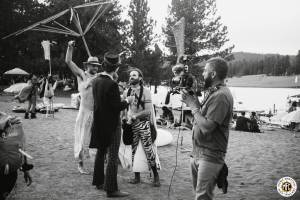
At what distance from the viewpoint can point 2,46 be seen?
48281mm

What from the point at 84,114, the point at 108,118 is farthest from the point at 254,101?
the point at 108,118

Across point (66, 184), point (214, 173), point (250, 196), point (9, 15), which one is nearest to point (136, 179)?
point (66, 184)

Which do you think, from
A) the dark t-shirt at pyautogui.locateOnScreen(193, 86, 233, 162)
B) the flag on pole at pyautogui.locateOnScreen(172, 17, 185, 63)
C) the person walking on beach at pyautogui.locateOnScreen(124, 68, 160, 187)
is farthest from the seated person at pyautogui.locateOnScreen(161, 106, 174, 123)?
the dark t-shirt at pyautogui.locateOnScreen(193, 86, 233, 162)

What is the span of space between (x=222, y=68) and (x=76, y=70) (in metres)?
3.84

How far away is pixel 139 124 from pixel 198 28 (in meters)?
40.0

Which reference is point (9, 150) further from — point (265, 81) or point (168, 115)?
point (265, 81)

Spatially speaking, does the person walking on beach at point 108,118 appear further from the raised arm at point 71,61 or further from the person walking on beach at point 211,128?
the person walking on beach at point 211,128

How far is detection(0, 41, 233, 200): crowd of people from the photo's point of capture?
3.28 m

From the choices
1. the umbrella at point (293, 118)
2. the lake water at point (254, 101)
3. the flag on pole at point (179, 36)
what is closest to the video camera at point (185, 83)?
the flag on pole at point (179, 36)

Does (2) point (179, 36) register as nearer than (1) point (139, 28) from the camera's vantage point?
Yes

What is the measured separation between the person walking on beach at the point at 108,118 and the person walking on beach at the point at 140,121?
2.29 ft

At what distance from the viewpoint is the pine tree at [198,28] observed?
4359cm

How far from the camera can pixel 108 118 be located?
4.94 m

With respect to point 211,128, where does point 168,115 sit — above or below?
below
